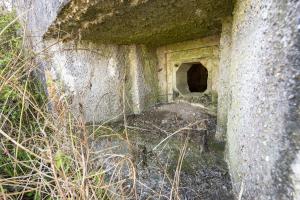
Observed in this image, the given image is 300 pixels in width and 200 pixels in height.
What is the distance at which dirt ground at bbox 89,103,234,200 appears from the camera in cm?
95

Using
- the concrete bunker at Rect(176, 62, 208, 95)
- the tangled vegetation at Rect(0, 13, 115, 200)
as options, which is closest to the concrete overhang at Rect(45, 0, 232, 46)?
the tangled vegetation at Rect(0, 13, 115, 200)

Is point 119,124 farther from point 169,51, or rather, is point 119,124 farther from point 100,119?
point 169,51

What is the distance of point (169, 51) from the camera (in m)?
2.07

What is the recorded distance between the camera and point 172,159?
1.24m

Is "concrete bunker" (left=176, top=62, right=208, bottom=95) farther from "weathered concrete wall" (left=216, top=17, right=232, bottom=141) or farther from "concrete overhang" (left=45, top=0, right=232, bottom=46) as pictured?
"weathered concrete wall" (left=216, top=17, right=232, bottom=141)

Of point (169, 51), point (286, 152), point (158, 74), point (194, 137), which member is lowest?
point (194, 137)

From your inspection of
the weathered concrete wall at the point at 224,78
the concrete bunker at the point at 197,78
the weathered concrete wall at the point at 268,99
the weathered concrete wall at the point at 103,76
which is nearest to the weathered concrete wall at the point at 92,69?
the weathered concrete wall at the point at 103,76

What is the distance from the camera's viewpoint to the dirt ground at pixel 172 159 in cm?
95

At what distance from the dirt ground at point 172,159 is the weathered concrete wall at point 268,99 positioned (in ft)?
0.60

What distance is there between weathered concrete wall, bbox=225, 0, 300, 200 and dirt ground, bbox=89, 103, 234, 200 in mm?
184

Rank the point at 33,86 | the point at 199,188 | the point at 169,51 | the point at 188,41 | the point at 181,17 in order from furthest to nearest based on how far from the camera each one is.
Result: the point at 169,51 < the point at 188,41 < the point at 33,86 < the point at 181,17 < the point at 199,188

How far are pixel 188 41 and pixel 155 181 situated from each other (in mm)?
1247

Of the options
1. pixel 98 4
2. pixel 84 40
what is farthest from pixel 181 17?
pixel 84 40

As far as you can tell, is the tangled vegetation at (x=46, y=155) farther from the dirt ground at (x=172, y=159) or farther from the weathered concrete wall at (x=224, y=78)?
the weathered concrete wall at (x=224, y=78)
